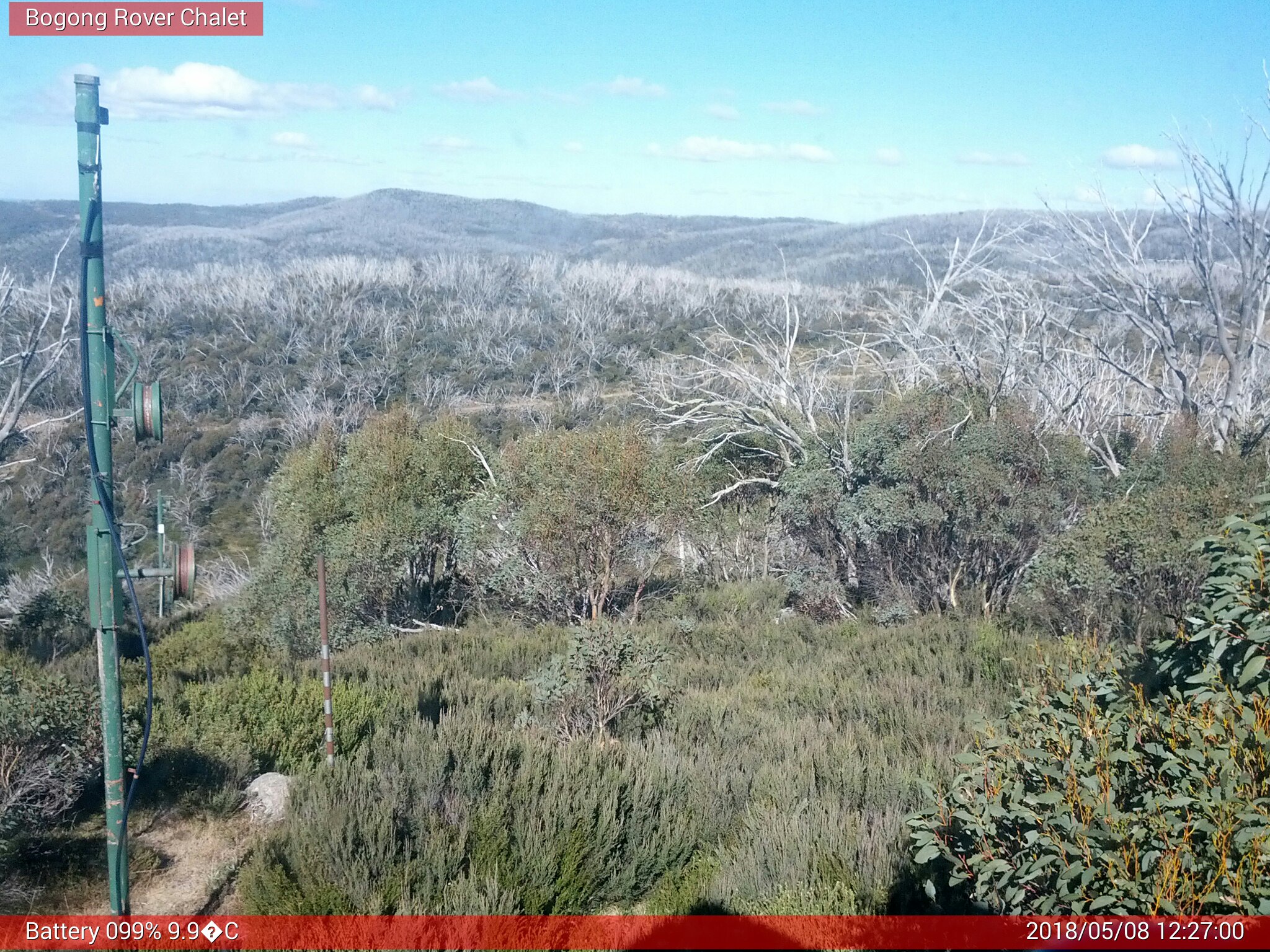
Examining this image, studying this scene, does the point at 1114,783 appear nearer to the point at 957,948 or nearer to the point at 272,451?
the point at 957,948

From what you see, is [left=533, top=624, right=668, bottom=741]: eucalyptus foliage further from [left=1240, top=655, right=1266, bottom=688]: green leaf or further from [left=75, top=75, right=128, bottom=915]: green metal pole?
[left=1240, top=655, right=1266, bottom=688]: green leaf

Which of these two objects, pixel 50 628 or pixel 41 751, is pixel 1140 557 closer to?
pixel 41 751

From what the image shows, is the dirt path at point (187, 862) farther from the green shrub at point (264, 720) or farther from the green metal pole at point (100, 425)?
the green metal pole at point (100, 425)

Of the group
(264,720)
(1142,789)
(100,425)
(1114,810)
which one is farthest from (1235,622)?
(264,720)

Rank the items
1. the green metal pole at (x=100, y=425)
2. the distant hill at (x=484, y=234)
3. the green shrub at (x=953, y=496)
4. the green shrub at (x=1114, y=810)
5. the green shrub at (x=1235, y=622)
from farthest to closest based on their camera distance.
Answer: the distant hill at (x=484, y=234), the green shrub at (x=953, y=496), the green metal pole at (x=100, y=425), the green shrub at (x=1235, y=622), the green shrub at (x=1114, y=810)

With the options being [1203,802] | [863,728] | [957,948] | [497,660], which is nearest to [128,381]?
[957,948]

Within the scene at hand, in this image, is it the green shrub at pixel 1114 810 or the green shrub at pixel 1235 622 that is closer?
the green shrub at pixel 1114 810

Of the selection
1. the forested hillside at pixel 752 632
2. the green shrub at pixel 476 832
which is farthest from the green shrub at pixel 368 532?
the green shrub at pixel 476 832
